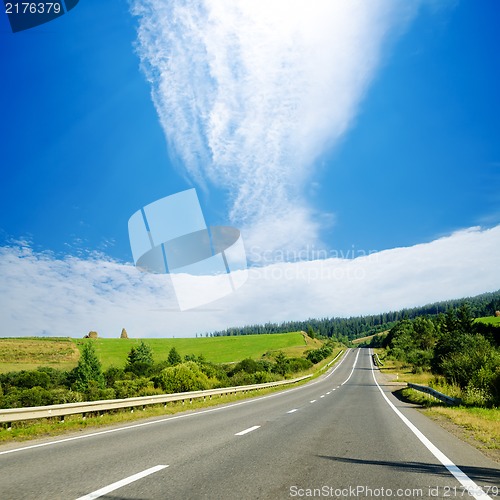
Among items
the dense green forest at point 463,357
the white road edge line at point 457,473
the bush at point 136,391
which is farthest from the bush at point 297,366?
the white road edge line at point 457,473

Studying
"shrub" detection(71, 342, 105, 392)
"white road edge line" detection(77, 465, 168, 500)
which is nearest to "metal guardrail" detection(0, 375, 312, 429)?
"white road edge line" detection(77, 465, 168, 500)

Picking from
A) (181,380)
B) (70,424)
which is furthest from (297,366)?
(70,424)

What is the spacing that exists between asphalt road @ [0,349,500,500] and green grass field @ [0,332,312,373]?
82.4 m

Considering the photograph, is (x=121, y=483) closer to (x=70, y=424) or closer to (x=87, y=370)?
(x=70, y=424)

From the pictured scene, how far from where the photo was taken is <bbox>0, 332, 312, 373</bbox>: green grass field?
94438mm

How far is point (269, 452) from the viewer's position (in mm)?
8047

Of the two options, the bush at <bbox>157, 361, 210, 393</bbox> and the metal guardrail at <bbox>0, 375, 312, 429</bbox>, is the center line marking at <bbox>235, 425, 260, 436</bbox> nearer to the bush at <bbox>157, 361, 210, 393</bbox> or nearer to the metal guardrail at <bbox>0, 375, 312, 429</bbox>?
the metal guardrail at <bbox>0, 375, 312, 429</bbox>

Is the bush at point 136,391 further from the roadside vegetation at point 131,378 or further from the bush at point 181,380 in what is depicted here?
the bush at point 181,380

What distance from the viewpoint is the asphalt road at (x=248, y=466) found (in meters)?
5.21

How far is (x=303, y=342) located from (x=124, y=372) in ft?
276

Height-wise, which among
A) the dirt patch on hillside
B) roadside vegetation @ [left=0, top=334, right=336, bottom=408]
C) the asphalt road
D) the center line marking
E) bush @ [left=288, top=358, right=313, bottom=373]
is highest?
the dirt patch on hillside

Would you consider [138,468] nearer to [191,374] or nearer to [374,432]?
[374,432]

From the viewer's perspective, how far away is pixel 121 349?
404ft

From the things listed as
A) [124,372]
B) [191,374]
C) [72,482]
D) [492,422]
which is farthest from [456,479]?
[124,372]
